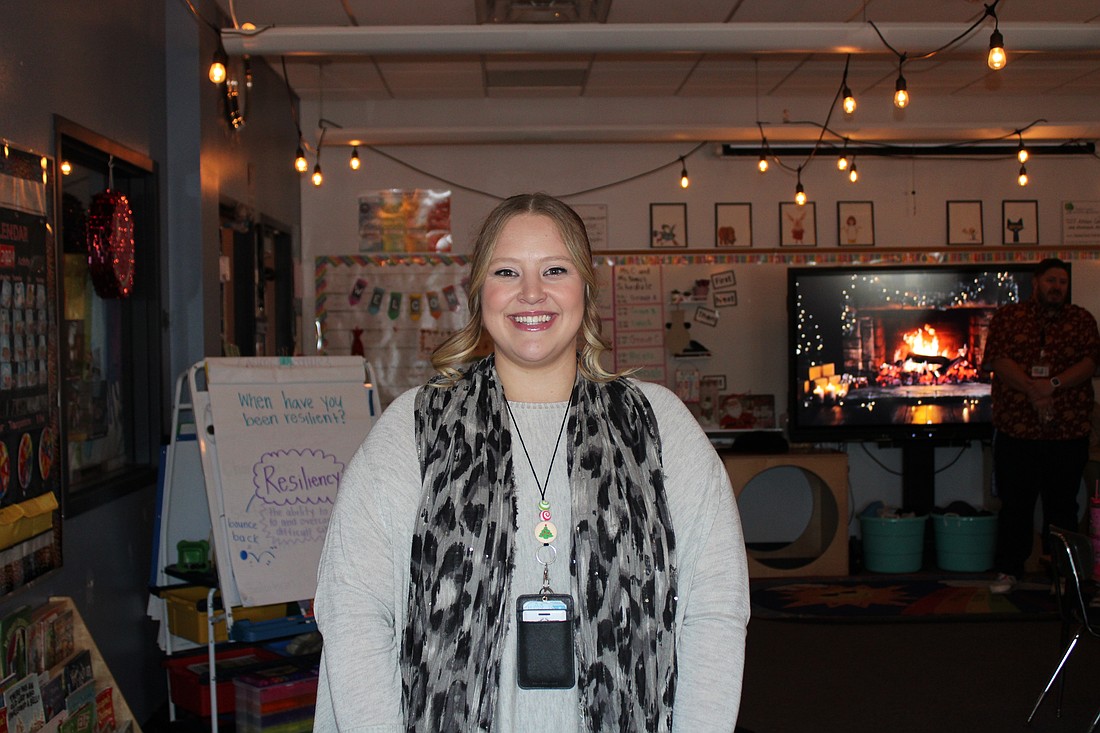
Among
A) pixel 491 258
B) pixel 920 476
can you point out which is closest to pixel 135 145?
pixel 491 258

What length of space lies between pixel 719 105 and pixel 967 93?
62.9 inches

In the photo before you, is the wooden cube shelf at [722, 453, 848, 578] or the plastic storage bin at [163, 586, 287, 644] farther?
the wooden cube shelf at [722, 453, 848, 578]

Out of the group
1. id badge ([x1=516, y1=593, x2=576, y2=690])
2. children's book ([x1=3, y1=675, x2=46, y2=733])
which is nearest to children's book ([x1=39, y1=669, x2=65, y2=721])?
children's book ([x1=3, y1=675, x2=46, y2=733])

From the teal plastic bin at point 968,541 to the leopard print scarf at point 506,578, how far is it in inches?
218

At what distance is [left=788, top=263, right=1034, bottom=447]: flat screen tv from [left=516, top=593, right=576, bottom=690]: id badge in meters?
5.43

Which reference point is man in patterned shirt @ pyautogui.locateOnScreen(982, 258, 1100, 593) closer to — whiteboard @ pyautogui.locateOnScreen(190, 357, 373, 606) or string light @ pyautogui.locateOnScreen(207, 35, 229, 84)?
whiteboard @ pyautogui.locateOnScreen(190, 357, 373, 606)

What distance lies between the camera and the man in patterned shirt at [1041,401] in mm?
5867

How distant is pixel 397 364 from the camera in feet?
23.3

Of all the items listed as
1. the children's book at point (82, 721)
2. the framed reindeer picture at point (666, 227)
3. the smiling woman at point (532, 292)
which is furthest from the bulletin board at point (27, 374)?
the framed reindeer picture at point (666, 227)

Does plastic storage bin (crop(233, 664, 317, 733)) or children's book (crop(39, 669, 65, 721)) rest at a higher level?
children's book (crop(39, 669, 65, 721))

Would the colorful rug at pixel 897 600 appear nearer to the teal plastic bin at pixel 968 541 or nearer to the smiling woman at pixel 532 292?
the teal plastic bin at pixel 968 541

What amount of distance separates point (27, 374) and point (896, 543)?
Answer: 17.0 ft

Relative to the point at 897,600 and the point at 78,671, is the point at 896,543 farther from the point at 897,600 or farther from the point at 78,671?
the point at 78,671

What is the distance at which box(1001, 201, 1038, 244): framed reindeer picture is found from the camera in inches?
286
